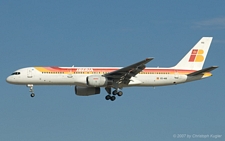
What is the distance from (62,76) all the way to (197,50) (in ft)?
68.6

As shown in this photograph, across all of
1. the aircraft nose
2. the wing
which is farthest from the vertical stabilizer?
the aircraft nose

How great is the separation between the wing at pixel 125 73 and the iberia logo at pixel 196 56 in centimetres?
1094

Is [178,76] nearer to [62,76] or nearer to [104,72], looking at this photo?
[104,72]

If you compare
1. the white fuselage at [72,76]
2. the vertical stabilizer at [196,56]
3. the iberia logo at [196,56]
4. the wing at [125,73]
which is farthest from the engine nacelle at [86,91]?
the iberia logo at [196,56]

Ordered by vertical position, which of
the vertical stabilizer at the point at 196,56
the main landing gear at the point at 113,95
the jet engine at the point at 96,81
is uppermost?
the vertical stabilizer at the point at 196,56

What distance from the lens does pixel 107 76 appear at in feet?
246

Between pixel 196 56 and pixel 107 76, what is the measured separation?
1522cm

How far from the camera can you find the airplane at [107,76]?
2943 inches

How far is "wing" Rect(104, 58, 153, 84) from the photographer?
73.2 metres

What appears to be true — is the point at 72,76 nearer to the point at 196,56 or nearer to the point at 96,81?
the point at 96,81

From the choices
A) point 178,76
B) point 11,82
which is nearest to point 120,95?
point 178,76

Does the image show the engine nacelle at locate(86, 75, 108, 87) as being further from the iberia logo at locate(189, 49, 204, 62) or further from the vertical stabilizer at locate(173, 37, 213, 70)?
the iberia logo at locate(189, 49, 204, 62)

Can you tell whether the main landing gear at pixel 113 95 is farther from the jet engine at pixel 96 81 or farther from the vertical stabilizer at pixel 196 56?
the vertical stabilizer at pixel 196 56

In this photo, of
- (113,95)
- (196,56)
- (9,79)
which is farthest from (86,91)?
(196,56)
